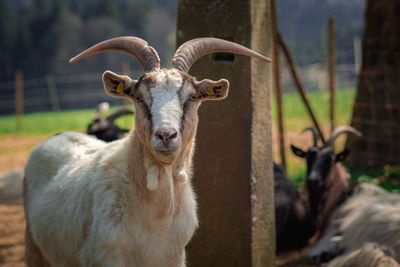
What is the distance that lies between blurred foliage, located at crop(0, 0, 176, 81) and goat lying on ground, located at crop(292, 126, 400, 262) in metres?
24.8

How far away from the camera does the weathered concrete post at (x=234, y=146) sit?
6.18 meters

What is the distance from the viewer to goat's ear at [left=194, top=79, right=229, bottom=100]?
4812 millimetres

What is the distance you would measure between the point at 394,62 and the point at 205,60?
6321 millimetres

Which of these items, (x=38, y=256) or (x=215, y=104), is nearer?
(x=38, y=256)

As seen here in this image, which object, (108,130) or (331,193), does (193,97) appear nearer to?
(331,193)

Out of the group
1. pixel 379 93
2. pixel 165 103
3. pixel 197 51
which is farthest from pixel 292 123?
pixel 165 103

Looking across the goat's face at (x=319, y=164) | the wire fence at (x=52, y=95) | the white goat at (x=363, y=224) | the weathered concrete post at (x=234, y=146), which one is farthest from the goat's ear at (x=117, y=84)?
the wire fence at (x=52, y=95)

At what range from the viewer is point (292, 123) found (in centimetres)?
1905

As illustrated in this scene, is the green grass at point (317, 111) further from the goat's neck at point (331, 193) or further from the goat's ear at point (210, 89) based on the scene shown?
the goat's ear at point (210, 89)

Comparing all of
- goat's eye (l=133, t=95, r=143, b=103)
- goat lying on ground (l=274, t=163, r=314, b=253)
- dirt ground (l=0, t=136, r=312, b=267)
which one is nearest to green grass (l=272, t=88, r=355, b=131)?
dirt ground (l=0, t=136, r=312, b=267)

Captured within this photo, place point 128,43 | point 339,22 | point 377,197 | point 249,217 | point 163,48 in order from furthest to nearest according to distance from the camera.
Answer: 1. point 163,48
2. point 339,22
3. point 377,197
4. point 249,217
5. point 128,43

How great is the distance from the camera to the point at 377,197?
820 centimetres

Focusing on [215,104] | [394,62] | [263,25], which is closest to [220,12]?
[263,25]

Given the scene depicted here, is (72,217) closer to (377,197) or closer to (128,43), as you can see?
(128,43)
